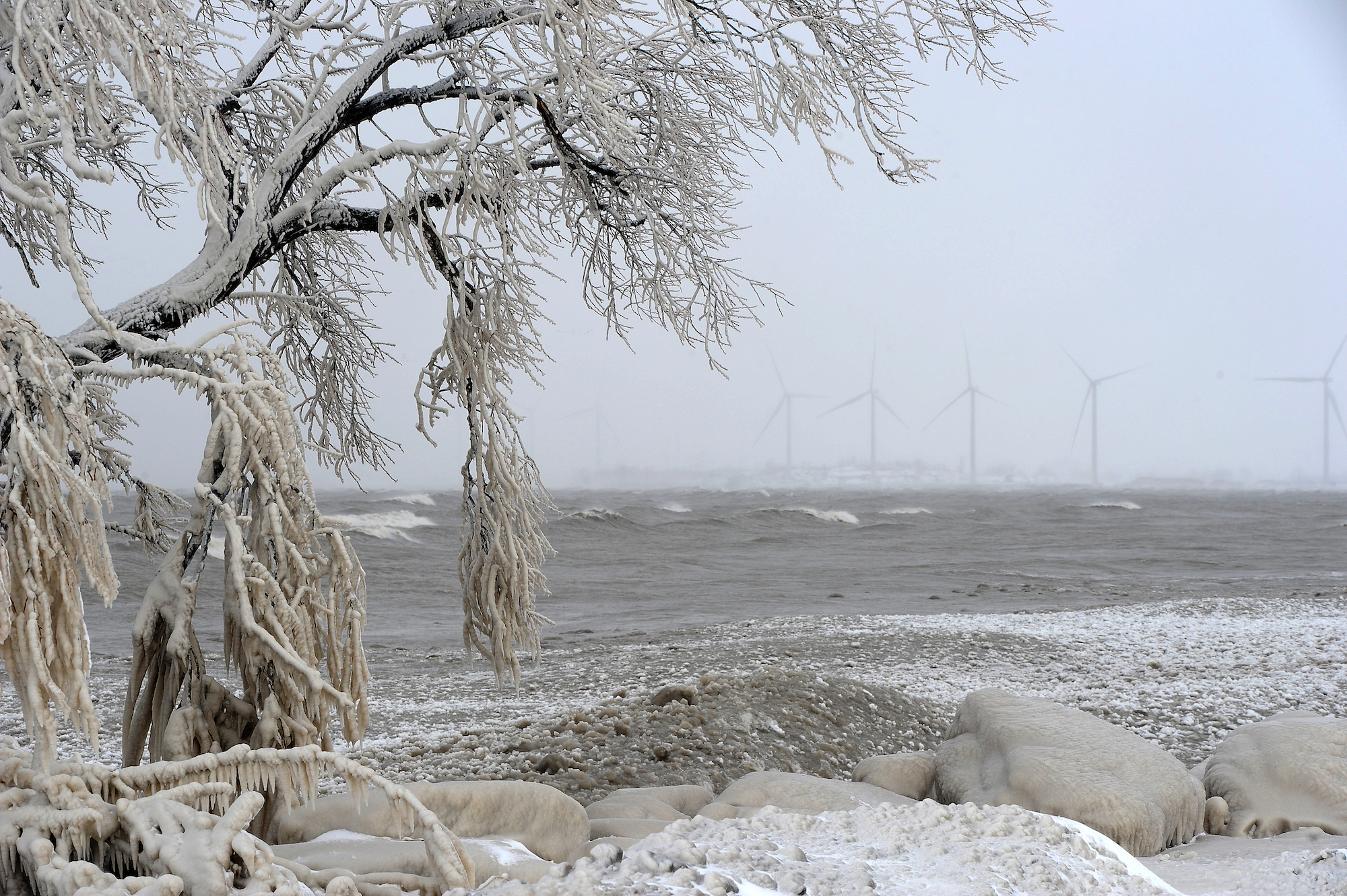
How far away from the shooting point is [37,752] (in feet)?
7.90

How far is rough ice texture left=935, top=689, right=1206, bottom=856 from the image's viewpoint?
3.78m

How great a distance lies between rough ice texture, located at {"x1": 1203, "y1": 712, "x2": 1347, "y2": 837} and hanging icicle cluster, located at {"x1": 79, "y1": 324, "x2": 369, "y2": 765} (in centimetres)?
411

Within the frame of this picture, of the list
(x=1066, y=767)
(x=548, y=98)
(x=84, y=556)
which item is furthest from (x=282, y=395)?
(x=1066, y=767)

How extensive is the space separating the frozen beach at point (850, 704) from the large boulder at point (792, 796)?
57 cm

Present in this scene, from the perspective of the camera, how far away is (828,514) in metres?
34.6

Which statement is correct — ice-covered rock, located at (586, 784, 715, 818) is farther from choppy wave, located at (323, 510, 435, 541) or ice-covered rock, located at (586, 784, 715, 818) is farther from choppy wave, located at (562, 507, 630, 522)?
choppy wave, located at (562, 507, 630, 522)

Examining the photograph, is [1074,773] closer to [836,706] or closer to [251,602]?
[836,706]

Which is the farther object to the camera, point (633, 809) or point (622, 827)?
point (633, 809)

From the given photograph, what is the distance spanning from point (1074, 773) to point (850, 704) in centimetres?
293

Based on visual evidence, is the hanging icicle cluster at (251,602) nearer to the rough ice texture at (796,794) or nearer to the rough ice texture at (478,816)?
the rough ice texture at (478,816)

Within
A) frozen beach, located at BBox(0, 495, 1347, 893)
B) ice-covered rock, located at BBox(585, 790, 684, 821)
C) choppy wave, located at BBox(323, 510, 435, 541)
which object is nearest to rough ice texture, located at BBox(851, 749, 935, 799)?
frozen beach, located at BBox(0, 495, 1347, 893)

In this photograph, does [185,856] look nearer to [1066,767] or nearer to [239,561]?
[239,561]

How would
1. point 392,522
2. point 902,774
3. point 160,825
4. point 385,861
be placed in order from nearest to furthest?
point 160,825, point 385,861, point 902,774, point 392,522

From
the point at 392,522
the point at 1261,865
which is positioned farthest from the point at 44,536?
the point at 392,522
